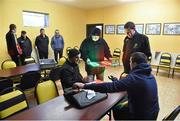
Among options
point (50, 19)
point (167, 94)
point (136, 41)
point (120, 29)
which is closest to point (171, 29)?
point (120, 29)

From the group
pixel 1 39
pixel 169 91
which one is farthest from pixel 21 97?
pixel 1 39

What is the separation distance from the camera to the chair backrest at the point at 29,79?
2.95 metres

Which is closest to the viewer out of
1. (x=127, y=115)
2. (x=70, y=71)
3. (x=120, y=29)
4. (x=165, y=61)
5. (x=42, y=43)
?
(x=127, y=115)

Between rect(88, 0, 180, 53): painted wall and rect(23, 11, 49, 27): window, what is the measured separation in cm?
273

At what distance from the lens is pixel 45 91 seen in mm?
2139

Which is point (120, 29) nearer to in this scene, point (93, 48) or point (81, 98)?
point (93, 48)

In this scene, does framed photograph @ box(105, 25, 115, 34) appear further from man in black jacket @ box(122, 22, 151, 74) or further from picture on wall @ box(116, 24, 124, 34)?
man in black jacket @ box(122, 22, 151, 74)

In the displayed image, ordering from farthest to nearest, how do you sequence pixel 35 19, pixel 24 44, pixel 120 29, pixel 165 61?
pixel 120 29 → pixel 35 19 → pixel 165 61 → pixel 24 44

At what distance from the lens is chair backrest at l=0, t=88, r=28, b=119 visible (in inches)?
67.6

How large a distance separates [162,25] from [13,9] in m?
5.20

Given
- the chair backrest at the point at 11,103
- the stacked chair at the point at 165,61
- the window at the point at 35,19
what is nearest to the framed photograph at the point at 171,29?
the stacked chair at the point at 165,61

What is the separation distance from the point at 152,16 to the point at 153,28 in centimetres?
44

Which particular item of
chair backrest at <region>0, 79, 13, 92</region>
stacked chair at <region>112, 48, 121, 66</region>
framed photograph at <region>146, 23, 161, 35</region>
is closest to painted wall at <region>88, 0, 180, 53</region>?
framed photograph at <region>146, 23, 161, 35</region>

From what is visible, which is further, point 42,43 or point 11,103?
point 42,43
